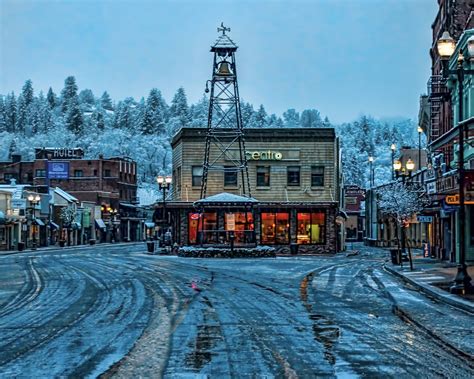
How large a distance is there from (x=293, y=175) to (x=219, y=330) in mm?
45940

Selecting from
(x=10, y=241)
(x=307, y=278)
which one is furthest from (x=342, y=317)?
(x=10, y=241)

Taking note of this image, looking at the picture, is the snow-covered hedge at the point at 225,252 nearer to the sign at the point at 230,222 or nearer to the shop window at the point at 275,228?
the sign at the point at 230,222

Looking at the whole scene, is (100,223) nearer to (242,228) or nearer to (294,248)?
(242,228)

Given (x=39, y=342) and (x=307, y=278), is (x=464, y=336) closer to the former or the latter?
(x=39, y=342)

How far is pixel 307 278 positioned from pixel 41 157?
9695 centimetres

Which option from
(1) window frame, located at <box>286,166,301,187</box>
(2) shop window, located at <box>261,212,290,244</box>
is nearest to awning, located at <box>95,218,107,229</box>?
(2) shop window, located at <box>261,212,290,244</box>

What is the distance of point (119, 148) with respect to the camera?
19412cm

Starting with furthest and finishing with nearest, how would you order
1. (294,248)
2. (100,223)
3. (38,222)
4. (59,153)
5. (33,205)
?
(59,153) → (100,223) → (38,222) → (33,205) → (294,248)

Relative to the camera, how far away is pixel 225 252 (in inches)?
1933

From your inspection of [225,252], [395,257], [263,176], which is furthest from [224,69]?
[395,257]

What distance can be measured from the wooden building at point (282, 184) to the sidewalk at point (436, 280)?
1917cm

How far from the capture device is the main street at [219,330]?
11023 millimetres

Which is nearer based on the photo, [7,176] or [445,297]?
[445,297]

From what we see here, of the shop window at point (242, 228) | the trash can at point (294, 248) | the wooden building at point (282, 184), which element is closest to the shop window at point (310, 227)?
the wooden building at point (282, 184)
